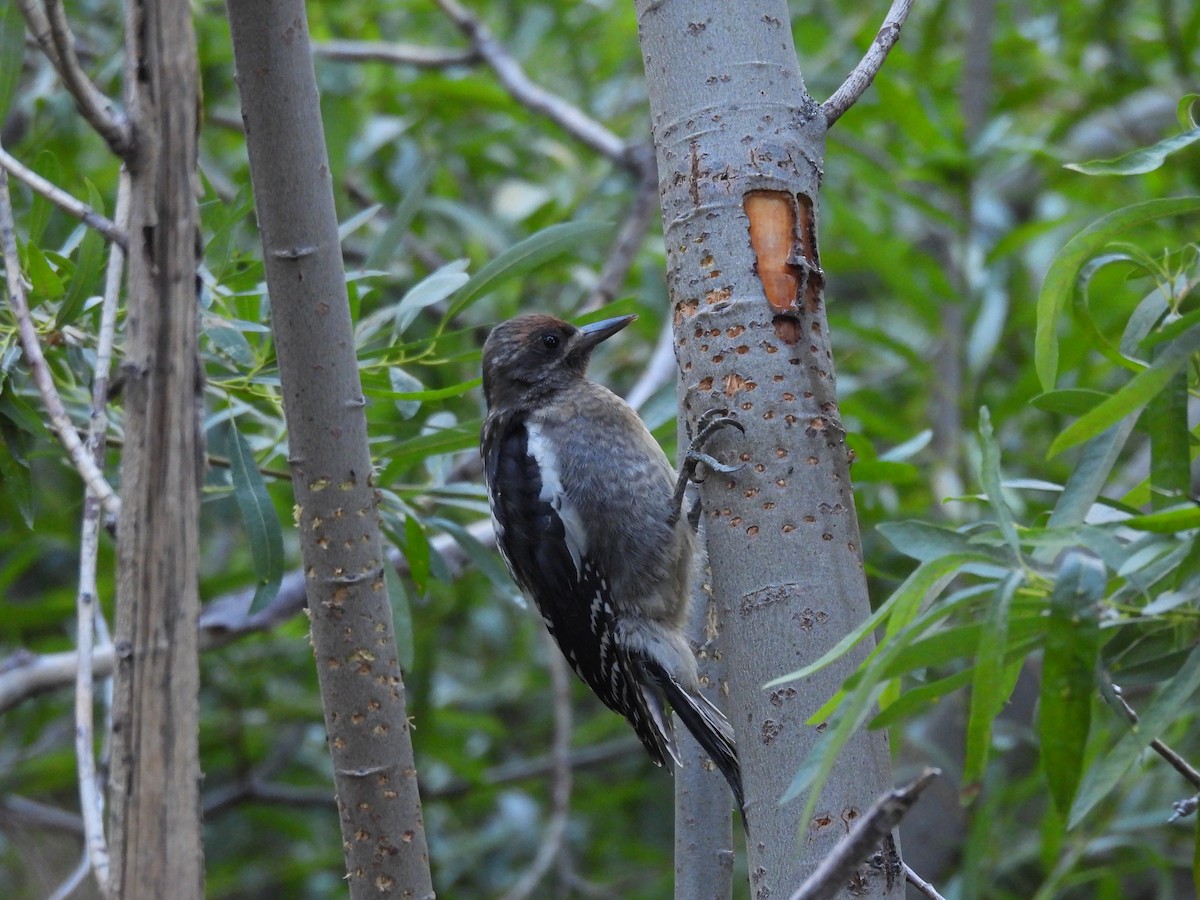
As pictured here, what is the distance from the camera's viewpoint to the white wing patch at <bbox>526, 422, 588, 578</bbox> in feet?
9.31

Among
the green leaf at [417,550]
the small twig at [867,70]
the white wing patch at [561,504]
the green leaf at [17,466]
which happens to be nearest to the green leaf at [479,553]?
the green leaf at [417,550]

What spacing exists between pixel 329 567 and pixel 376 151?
2959mm

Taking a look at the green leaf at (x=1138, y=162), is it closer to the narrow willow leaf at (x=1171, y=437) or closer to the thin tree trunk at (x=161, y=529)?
the narrow willow leaf at (x=1171, y=437)

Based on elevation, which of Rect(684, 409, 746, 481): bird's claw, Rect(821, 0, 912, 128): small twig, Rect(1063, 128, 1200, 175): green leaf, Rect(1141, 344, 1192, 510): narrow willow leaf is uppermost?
Rect(821, 0, 912, 128): small twig

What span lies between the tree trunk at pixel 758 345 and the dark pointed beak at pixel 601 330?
1120 millimetres

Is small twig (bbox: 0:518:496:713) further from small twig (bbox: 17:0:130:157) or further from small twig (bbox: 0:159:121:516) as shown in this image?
small twig (bbox: 17:0:130:157)

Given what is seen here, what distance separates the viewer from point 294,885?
4523 mm

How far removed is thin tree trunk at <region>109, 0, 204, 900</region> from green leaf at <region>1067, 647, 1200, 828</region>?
2.44 ft

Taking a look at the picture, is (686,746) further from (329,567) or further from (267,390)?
(267,390)

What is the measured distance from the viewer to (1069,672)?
3.54 ft

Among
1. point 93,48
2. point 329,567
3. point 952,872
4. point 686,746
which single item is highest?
point 93,48

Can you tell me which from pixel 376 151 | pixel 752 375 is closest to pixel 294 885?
pixel 376 151

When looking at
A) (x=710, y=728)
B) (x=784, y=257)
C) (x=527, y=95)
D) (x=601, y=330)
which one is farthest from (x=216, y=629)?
(x=527, y=95)

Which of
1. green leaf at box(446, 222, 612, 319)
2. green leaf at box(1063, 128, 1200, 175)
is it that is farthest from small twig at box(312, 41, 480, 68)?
green leaf at box(1063, 128, 1200, 175)
